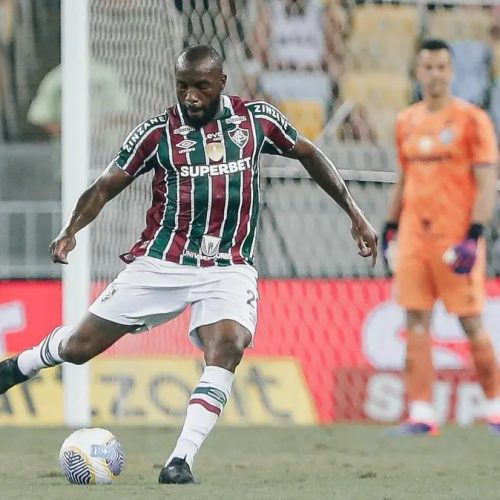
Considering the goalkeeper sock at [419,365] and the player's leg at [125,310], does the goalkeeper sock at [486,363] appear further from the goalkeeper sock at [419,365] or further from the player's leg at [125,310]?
the player's leg at [125,310]

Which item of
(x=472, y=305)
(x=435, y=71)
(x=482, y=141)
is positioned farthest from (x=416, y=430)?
(x=435, y=71)

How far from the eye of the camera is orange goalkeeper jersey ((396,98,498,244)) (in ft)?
28.1

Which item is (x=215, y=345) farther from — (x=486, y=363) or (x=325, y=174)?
(x=486, y=363)

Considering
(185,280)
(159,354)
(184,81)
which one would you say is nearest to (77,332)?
(185,280)

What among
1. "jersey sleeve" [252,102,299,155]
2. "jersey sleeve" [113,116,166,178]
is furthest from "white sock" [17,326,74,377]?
"jersey sleeve" [252,102,299,155]

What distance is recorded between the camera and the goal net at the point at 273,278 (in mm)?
9383

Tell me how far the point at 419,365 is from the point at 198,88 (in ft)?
11.0

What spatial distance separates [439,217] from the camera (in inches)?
340

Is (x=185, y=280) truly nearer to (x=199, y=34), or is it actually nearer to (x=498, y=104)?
(x=199, y=34)

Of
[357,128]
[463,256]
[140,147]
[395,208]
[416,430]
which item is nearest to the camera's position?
[140,147]

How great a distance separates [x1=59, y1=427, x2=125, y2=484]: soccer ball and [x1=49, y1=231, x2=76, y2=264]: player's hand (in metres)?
0.68

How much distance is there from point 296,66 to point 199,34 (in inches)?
61.9

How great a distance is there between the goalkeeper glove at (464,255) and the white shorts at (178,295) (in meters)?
2.50

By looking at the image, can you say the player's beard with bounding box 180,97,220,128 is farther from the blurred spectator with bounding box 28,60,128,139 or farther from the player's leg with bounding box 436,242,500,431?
the blurred spectator with bounding box 28,60,128,139
